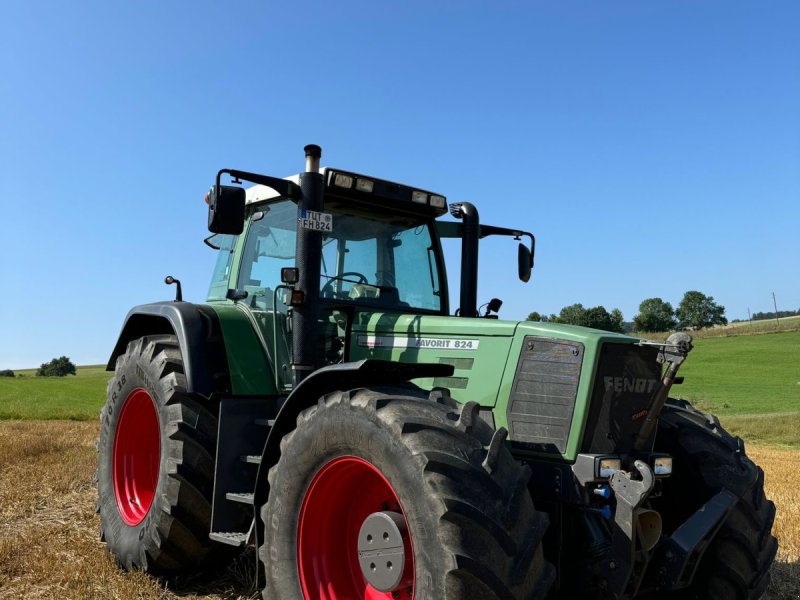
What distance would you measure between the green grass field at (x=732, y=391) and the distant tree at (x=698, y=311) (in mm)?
28937

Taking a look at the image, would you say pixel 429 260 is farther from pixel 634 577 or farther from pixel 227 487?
pixel 634 577

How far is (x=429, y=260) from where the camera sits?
5.16 m

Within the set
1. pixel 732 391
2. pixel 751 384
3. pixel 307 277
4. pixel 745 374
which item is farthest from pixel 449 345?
pixel 745 374

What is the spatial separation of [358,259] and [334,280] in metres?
0.26

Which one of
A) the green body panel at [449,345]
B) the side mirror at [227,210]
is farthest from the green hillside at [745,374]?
the side mirror at [227,210]

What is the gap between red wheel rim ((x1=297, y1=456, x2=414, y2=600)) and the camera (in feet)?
11.2

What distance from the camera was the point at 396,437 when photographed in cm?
294

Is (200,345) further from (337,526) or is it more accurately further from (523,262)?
(523,262)

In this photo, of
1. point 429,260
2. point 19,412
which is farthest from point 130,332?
point 19,412

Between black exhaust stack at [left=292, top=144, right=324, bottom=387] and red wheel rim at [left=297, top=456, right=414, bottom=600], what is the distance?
2.61 ft

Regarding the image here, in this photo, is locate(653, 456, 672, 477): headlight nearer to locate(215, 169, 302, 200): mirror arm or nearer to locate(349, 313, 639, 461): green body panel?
locate(349, 313, 639, 461): green body panel

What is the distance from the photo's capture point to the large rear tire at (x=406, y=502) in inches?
103

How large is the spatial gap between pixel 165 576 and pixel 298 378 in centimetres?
167

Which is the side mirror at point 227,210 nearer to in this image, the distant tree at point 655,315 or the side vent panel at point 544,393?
the side vent panel at point 544,393
